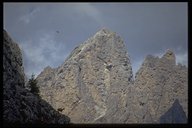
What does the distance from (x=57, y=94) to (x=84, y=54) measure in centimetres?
1072

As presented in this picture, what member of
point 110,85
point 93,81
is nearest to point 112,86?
point 110,85

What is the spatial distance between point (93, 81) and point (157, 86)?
14.3 metres

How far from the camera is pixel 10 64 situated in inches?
667

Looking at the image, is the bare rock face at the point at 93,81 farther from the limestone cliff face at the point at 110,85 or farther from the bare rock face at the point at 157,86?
the bare rock face at the point at 157,86

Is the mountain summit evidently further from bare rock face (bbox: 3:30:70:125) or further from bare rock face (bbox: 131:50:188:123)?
bare rock face (bbox: 3:30:70:125)

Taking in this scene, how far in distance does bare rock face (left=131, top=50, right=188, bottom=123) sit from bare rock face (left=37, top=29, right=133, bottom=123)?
3273 millimetres

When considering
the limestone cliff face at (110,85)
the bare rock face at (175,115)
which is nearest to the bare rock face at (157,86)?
the limestone cliff face at (110,85)

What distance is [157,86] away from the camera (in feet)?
246

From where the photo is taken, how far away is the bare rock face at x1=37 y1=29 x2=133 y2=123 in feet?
240

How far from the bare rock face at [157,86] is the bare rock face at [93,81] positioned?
10.7 feet

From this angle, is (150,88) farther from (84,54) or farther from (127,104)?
(84,54)

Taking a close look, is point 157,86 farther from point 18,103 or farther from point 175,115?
point 18,103

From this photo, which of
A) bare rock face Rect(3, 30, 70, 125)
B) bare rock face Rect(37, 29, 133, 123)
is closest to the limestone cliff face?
bare rock face Rect(37, 29, 133, 123)

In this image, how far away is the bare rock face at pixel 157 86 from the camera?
229 feet
